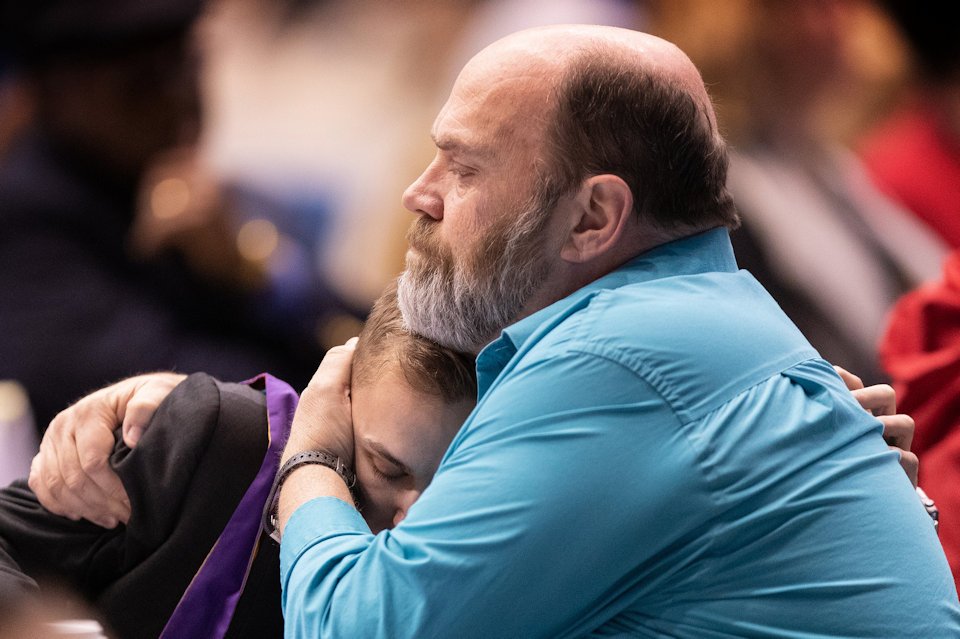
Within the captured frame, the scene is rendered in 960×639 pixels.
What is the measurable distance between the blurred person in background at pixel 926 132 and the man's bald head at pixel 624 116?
3.17 m

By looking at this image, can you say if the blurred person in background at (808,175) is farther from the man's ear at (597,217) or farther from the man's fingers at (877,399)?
the man's ear at (597,217)

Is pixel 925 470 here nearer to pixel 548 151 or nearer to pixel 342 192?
pixel 548 151

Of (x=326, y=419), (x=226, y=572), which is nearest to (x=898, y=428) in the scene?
(x=326, y=419)

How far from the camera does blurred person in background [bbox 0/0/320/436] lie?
333 cm

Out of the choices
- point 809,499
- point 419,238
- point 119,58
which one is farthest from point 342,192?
point 809,499

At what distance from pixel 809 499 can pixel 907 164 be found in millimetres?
3544

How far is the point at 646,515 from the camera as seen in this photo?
140 cm

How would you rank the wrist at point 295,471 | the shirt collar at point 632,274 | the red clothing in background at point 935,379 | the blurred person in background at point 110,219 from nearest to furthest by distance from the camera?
the shirt collar at point 632,274 → the wrist at point 295,471 → the red clothing in background at point 935,379 → the blurred person in background at point 110,219

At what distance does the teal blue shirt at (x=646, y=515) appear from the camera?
1391mm

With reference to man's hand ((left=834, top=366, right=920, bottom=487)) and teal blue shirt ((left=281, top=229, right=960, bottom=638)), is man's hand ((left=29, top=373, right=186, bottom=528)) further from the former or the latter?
man's hand ((left=834, top=366, right=920, bottom=487))

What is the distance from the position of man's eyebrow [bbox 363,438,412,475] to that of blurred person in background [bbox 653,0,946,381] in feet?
8.57

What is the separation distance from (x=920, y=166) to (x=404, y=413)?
3468mm

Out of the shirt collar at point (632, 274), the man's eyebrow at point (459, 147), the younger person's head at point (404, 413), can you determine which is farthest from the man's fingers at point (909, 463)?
the man's eyebrow at point (459, 147)

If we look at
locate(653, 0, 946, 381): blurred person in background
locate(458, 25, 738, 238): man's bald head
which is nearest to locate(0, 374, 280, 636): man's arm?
locate(458, 25, 738, 238): man's bald head
